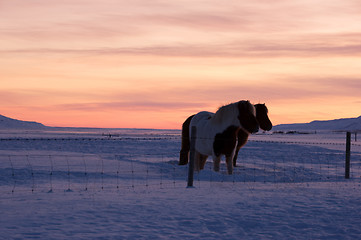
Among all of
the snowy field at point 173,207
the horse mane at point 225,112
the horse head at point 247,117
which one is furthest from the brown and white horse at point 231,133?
the snowy field at point 173,207

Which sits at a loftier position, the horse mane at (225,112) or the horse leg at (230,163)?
the horse mane at (225,112)

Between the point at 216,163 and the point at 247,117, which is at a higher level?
the point at 247,117

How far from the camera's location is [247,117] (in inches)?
527

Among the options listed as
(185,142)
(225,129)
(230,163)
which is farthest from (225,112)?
(185,142)

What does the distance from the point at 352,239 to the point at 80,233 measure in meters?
3.99

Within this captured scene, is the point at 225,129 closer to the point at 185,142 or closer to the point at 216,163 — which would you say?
the point at 216,163

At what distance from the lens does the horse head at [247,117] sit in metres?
13.3

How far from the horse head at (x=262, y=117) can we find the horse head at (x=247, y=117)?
1279 mm

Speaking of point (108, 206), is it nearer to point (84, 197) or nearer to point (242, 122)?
point (84, 197)

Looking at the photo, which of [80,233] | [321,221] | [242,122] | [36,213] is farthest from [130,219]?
[242,122]

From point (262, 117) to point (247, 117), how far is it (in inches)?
61.3

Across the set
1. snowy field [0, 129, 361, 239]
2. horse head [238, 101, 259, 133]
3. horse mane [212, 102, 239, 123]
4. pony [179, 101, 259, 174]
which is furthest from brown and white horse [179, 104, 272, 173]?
snowy field [0, 129, 361, 239]

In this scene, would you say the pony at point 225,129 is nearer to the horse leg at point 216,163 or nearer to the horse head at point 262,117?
the horse leg at point 216,163

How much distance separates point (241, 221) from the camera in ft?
25.3
